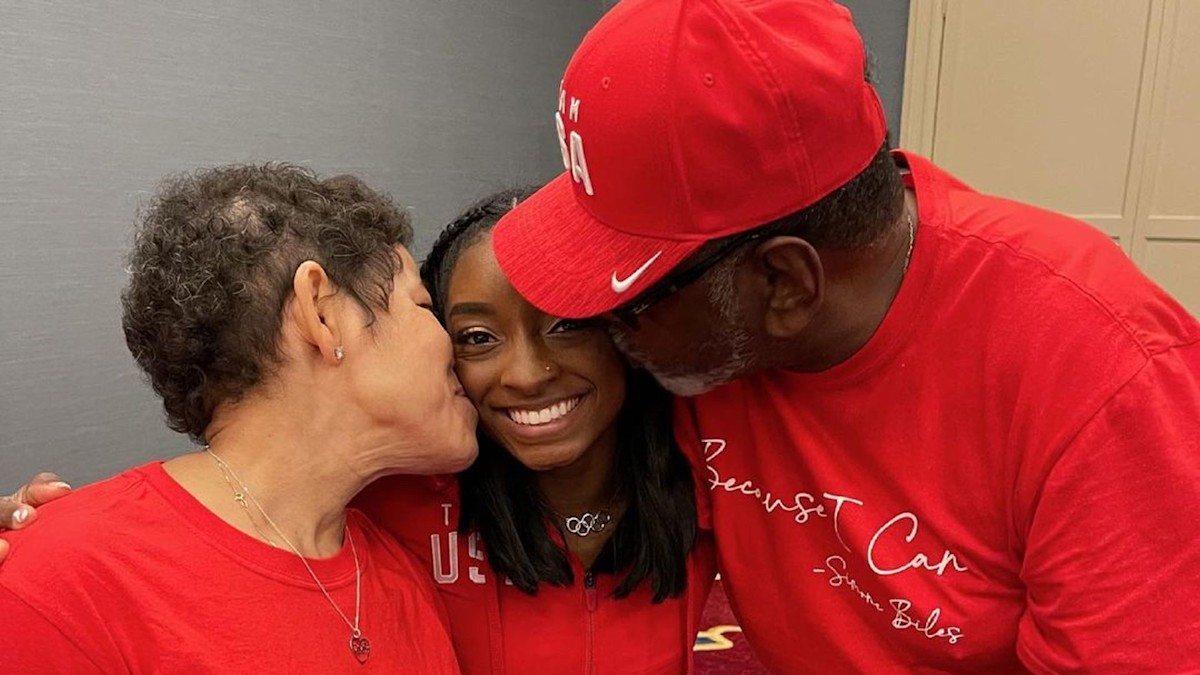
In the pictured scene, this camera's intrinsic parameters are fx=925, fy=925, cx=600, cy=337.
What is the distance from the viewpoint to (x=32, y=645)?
87 cm

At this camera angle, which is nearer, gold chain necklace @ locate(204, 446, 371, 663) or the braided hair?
gold chain necklace @ locate(204, 446, 371, 663)

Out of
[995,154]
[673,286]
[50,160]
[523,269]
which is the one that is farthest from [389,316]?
[995,154]

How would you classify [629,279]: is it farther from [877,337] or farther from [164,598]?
[164,598]

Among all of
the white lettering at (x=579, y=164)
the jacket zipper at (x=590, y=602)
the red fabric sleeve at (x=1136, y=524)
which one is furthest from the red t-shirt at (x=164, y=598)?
the red fabric sleeve at (x=1136, y=524)

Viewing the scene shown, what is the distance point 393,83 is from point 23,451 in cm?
127

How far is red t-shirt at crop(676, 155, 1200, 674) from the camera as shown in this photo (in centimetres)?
87

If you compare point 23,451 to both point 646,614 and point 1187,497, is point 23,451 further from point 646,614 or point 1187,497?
point 1187,497

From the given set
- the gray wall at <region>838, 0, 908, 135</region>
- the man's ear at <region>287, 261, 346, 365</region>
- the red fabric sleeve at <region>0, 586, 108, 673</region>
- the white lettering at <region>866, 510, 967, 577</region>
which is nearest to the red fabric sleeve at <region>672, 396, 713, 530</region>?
the white lettering at <region>866, 510, 967, 577</region>

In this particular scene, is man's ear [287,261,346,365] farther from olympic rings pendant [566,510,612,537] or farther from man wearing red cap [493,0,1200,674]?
olympic rings pendant [566,510,612,537]

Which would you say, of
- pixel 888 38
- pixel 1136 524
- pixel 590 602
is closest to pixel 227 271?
pixel 590 602

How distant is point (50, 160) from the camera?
5.58ft

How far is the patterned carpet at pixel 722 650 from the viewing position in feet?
7.66

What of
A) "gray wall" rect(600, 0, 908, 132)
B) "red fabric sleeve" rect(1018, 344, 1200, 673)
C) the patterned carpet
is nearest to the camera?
"red fabric sleeve" rect(1018, 344, 1200, 673)

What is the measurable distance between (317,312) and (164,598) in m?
0.33
